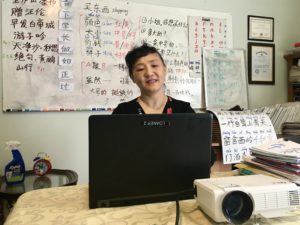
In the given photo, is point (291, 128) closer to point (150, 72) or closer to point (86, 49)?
point (150, 72)

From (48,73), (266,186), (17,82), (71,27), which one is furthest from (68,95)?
(266,186)

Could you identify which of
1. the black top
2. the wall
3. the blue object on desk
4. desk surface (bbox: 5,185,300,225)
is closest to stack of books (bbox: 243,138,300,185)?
desk surface (bbox: 5,185,300,225)

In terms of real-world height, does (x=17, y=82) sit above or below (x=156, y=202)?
above

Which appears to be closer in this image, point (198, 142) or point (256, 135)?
point (198, 142)

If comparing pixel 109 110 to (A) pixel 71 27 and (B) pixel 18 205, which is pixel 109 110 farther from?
(B) pixel 18 205

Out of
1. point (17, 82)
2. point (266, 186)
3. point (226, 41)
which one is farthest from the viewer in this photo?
point (226, 41)

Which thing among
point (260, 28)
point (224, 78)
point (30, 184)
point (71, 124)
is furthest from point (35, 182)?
point (260, 28)

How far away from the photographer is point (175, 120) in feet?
2.49

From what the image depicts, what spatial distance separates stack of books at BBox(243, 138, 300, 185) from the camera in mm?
856

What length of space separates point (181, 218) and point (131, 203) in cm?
14

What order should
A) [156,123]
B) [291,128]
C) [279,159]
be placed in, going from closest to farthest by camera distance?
[156,123] → [279,159] → [291,128]

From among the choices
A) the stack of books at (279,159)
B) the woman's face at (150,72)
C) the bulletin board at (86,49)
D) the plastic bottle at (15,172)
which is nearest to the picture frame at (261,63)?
the bulletin board at (86,49)

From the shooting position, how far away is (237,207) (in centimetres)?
65

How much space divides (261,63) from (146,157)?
2323mm
